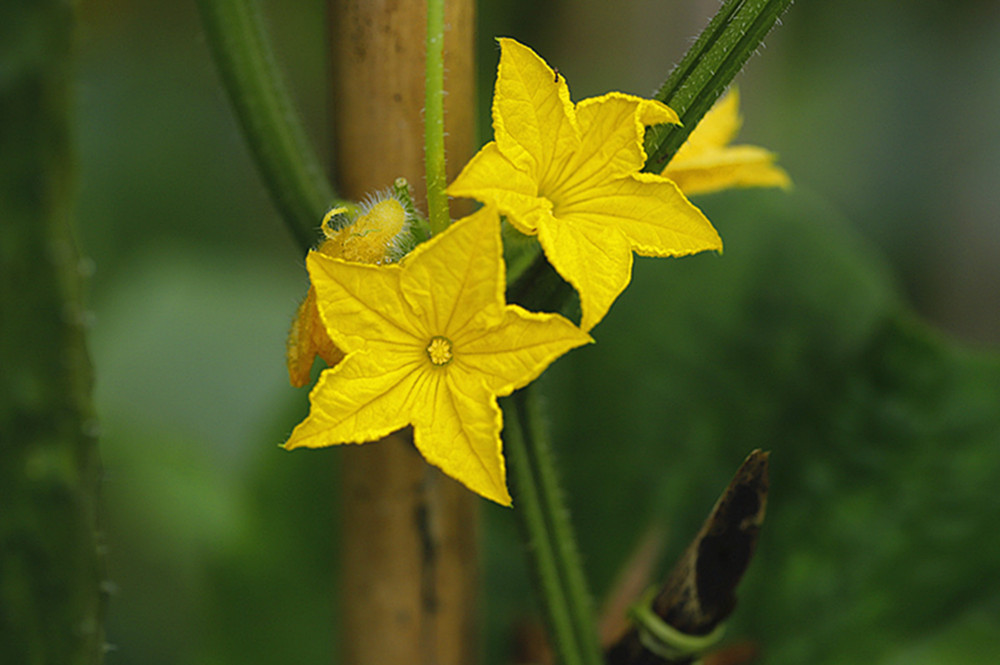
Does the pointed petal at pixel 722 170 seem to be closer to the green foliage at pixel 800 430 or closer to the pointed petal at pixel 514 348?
the pointed petal at pixel 514 348

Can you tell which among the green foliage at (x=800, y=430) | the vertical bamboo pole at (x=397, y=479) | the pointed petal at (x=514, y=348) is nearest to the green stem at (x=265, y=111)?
the vertical bamboo pole at (x=397, y=479)

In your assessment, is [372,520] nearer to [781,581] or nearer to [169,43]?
[781,581]

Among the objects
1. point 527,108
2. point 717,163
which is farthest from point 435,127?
point 717,163

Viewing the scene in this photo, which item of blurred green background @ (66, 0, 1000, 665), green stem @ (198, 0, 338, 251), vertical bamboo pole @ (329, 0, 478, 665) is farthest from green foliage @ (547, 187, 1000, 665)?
green stem @ (198, 0, 338, 251)

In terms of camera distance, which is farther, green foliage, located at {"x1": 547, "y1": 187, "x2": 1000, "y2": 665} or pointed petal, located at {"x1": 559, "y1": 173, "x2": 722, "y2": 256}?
green foliage, located at {"x1": 547, "y1": 187, "x2": 1000, "y2": 665}

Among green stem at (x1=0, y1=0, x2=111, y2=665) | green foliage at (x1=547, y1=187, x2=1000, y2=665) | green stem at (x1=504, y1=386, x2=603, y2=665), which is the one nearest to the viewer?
green stem at (x1=0, y1=0, x2=111, y2=665)

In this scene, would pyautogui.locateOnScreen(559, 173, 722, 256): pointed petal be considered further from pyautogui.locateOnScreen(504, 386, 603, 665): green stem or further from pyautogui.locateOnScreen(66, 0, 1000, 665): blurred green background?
pyautogui.locateOnScreen(66, 0, 1000, 665): blurred green background

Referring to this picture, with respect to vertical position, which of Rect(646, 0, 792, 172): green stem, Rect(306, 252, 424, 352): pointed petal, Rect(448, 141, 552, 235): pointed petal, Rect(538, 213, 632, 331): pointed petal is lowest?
Rect(306, 252, 424, 352): pointed petal
